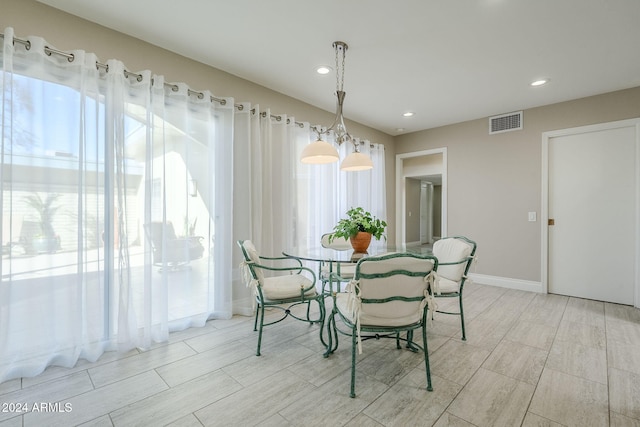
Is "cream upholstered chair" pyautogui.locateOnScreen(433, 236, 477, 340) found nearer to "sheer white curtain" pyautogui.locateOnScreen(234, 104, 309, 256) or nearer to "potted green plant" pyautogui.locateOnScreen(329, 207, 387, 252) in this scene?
"potted green plant" pyautogui.locateOnScreen(329, 207, 387, 252)

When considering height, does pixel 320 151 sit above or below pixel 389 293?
above

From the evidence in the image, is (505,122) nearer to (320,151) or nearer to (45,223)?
(320,151)

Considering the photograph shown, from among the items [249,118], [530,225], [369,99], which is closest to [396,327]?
[249,118]

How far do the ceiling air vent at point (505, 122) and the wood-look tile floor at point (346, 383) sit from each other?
2813mm

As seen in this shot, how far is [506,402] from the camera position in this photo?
5.67 ft

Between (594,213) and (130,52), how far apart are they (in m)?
5.51

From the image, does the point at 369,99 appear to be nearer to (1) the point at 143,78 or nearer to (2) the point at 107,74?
(1) the point at 143,78

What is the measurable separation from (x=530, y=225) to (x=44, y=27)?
5.66m

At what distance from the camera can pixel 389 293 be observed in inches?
67.0

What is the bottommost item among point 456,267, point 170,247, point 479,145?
point 456,267

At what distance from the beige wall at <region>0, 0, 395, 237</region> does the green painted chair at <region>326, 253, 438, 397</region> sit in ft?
8.33

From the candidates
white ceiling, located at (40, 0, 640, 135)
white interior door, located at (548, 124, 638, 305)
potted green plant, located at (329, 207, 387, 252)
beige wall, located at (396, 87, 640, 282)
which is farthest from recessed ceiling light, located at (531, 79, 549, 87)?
potted green plant, located at (329, 207, 387, 252)

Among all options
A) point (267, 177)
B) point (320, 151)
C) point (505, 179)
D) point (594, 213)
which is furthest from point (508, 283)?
point (267, 177)

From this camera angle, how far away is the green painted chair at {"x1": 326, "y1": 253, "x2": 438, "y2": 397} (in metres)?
1.66
